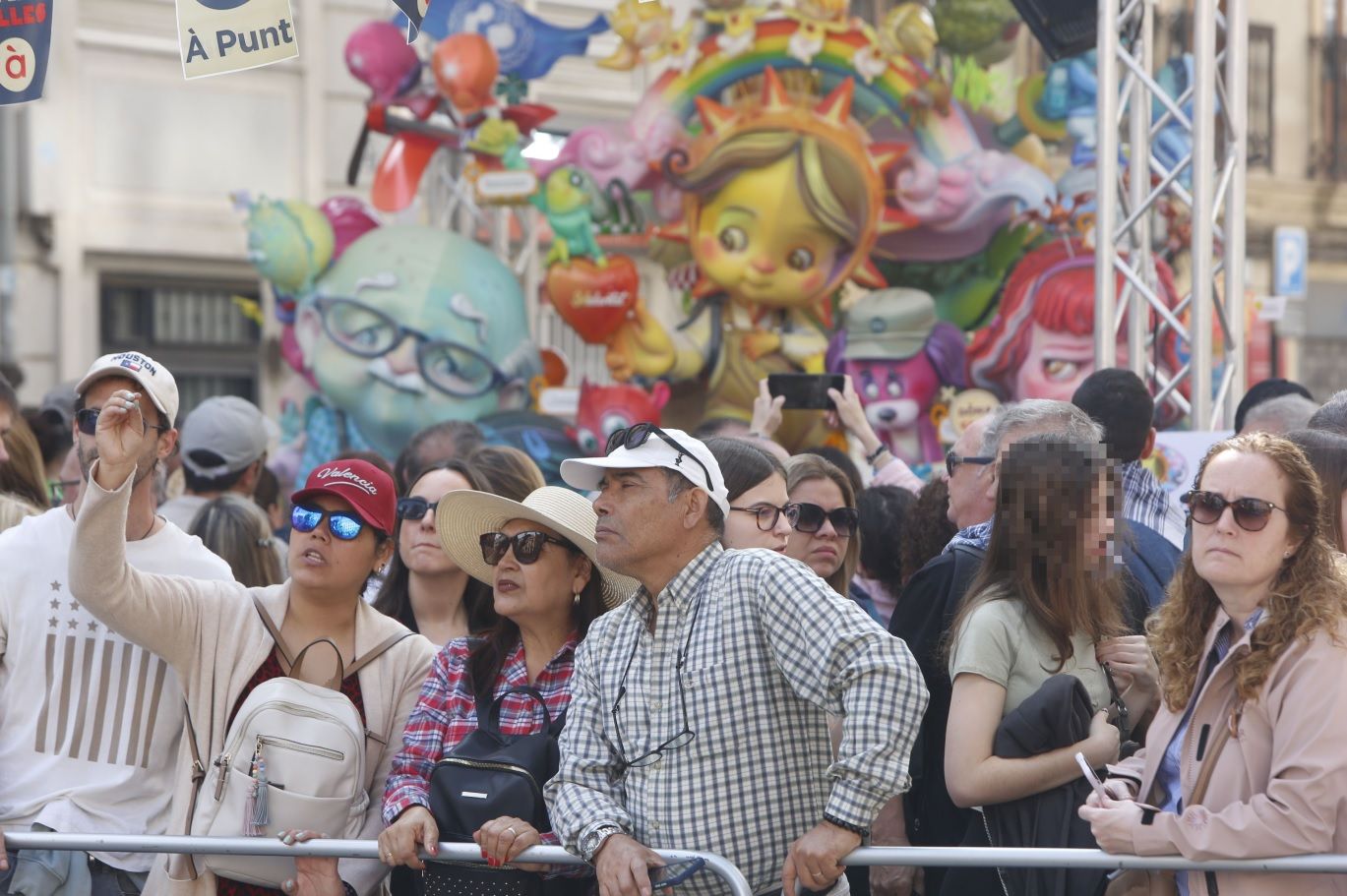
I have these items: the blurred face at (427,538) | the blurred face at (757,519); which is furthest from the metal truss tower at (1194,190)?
the blurred face at (427,538)

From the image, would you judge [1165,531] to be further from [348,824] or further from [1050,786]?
[348,824]

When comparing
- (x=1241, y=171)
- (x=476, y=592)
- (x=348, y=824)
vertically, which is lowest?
(x=348, y=824)

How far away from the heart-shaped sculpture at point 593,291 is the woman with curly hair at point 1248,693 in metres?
7.89

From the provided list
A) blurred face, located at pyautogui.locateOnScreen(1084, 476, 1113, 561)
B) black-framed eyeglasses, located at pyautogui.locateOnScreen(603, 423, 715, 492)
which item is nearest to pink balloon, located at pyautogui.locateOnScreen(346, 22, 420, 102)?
black-framed eyeglasses, located at pyautogui.locateOnScreen(603, 423, 715, 492)

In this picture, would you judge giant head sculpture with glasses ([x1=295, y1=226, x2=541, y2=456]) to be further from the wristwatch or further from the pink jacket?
the pink jacket

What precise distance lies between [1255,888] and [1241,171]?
15.0 feet

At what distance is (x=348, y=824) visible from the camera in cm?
361

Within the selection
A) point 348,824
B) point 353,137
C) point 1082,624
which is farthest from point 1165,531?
point 353,137

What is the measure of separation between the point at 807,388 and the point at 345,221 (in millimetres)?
6109

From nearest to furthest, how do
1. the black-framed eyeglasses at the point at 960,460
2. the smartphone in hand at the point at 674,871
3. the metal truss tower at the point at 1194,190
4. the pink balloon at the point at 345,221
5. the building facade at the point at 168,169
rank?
the smartphone in hand at the point at 674,871 → the black-framed eyeglasses at the point at 960,460 → the metal truss tower at the point at 1194,190 → the pink balloon at the point at 345,221 → the building facade at the point at 168,169

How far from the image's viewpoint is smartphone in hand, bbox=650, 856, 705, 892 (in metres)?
3.13

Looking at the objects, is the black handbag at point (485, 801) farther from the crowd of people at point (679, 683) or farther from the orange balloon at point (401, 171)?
the orange balloon at point (401, 171)

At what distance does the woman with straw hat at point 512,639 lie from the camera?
11.5ft

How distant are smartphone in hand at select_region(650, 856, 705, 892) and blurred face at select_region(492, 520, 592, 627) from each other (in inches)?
29.0
